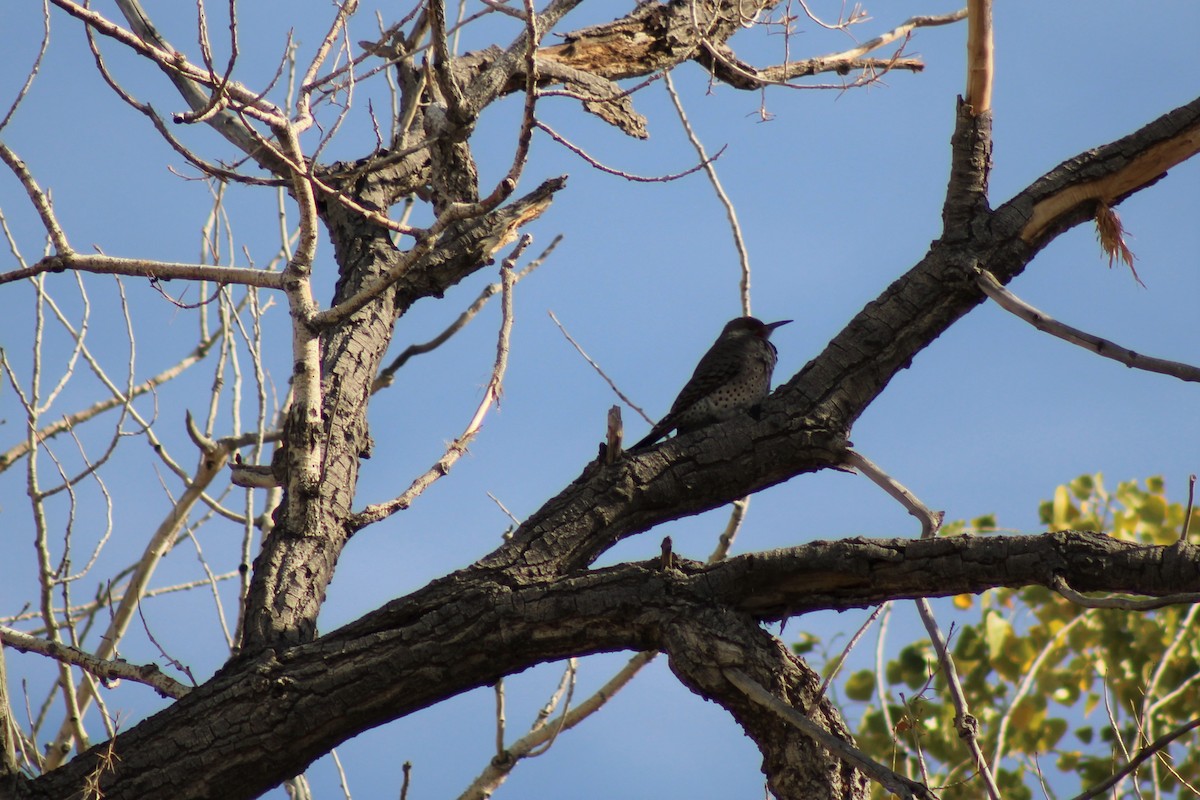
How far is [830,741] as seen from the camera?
101 inches

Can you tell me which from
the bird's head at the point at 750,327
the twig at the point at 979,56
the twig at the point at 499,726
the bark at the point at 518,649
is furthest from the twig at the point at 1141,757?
the bird's head at the point at 750,327

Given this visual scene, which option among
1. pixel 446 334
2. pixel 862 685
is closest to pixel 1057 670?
pixel 862 685

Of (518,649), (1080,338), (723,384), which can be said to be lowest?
(518,649)

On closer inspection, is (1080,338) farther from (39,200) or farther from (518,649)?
(39,200)

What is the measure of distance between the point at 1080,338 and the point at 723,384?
106 inches

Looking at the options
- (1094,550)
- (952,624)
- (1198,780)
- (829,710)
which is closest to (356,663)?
(829,710)

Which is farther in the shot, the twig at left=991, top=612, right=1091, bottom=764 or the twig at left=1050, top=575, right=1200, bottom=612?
the twig at left=991, top=612, right=1091, bottom=764

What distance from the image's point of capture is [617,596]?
3.05 metres

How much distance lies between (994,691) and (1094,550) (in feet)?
12.9

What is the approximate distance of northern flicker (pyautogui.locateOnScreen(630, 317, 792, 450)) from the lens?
540 cm

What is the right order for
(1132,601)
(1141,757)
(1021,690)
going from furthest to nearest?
1. (1021,690)
2. (1132,601)
3. (1141,757)

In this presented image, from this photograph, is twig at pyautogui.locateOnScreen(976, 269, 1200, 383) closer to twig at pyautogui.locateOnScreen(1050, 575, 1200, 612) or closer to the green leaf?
twig at pyautogui.locateOnScreen(1050, 575, 1200, 612)

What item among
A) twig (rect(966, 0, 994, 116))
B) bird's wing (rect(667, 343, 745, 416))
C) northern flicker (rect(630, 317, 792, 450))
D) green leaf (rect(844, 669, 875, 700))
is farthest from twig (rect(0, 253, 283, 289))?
green leaf (rect(844, 669, 875, 700))

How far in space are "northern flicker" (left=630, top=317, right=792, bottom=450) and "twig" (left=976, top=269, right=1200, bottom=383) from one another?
6.03 feet
